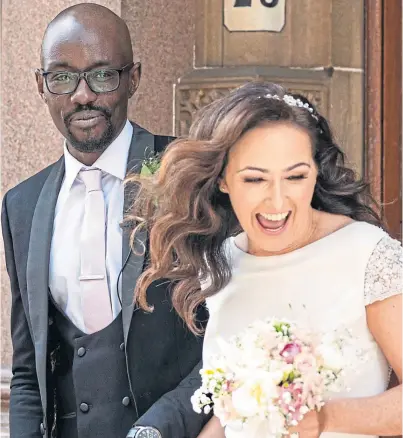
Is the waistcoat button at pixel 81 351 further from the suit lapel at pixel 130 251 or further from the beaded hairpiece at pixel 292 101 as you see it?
the beaded hairpiece at pixel 292 101

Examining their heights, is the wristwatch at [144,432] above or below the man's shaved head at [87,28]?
below

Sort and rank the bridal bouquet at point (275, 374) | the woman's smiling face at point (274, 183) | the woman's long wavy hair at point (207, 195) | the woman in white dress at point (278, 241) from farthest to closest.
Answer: the woman's long wavy hair at point (207, 195) < the woman's smiling face at point (274, 183) < the woman in white dress at point (278, 241) < the bridal bouquet at point (275, 374)

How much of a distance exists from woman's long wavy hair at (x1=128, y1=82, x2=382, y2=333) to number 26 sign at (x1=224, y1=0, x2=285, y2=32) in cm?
196

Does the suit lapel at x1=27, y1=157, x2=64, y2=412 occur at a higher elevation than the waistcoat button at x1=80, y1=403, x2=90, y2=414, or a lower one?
higher

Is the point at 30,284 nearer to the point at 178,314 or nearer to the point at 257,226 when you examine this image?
the point at 178,314

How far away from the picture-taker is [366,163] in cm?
590

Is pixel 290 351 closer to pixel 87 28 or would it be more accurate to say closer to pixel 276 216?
pixel 276 216

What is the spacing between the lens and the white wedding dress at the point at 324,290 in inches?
135

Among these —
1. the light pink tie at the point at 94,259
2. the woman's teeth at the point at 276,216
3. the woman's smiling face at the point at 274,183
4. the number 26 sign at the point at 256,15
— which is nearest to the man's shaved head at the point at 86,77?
the light pink tie at the point at 94,259

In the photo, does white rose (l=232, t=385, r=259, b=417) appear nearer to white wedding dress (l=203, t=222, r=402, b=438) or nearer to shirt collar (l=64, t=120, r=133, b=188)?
white wedding dress (l=203, t=222, r=402, b=438)

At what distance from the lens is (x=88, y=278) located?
4008 millimetres

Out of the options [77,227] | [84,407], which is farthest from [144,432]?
[77,227]

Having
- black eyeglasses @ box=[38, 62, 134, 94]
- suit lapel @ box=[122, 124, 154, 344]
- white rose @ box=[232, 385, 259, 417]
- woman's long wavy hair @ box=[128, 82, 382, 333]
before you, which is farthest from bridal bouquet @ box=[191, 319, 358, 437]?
black eyeglasses @ box=[38, 62, 134, 94]

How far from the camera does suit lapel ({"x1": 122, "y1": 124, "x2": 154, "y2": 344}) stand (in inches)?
155
